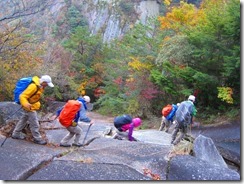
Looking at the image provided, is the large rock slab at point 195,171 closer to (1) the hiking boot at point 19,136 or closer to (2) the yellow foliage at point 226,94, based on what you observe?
(1) the hiking boot at point 19,136

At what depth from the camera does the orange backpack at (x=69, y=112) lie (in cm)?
596

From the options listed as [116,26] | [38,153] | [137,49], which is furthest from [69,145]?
[116,26]

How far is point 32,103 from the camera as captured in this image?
5.78 meters

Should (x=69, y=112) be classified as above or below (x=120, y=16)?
below

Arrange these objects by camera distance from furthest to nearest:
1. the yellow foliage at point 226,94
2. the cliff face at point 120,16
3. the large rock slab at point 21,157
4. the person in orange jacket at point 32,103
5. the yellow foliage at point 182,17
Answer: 1. the cliff face at point 120,16
2. the yellow foliage at point 182,17
3. the yellow foliage at point 226,94
4. the person in orange jacket at point 32,103
5. the large rock slab at point 21,157

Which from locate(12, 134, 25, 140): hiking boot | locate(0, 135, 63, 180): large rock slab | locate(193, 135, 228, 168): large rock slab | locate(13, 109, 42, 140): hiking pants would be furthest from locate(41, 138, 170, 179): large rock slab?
locate(12, 134, 25, 140): hiking boot

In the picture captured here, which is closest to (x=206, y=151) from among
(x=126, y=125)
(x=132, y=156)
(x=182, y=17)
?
(x=132, y=156)

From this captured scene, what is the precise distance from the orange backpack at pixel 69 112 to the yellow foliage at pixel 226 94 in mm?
8759

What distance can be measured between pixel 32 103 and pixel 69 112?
2.33ft

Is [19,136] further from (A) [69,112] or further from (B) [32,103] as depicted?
(A) [69,112]

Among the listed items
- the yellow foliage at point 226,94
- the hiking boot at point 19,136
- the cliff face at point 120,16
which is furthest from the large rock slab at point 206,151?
the cliff face at point 120,16

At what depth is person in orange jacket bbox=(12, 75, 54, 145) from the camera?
5578 millimetres

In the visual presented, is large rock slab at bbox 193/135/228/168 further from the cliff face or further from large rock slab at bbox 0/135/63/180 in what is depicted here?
the cliff face

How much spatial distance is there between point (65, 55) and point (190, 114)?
2041 cm
